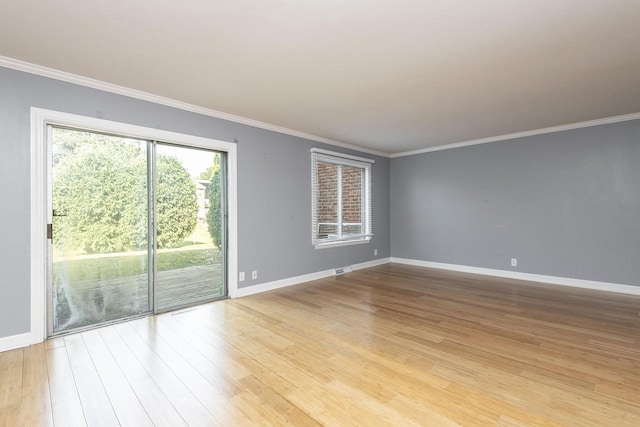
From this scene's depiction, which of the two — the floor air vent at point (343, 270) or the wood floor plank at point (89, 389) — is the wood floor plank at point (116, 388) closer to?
the wood floor plank at point (89, 389)

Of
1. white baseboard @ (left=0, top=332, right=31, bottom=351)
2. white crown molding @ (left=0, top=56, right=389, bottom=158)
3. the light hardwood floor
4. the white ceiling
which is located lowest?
the light hardwood floor

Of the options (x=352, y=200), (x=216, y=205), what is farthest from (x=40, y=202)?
(x=352, y=200)

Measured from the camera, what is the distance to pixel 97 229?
3.11m

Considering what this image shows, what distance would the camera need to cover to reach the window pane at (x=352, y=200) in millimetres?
5914

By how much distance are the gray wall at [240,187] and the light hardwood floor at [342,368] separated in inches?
30.8

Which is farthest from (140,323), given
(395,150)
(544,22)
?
(395,150)

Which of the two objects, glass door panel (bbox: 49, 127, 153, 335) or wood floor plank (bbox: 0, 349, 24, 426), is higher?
glass door panel (bbox: 49, 127, 153, 335)

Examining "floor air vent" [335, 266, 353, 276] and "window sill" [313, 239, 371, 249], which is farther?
"floor air vent" [335, 266, 353, 276]

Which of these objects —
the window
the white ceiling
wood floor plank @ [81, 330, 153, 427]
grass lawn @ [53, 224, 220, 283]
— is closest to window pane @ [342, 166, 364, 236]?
the window

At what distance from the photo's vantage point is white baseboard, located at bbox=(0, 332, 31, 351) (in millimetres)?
2525

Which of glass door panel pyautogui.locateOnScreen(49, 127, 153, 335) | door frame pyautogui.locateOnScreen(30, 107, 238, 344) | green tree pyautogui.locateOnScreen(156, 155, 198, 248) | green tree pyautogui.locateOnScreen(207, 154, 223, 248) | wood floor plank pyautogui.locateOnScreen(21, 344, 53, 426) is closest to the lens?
wood floor plank pyautogui.locateOnScreen(21, 344, 53, 426)

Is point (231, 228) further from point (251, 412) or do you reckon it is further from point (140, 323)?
point (251, 412)

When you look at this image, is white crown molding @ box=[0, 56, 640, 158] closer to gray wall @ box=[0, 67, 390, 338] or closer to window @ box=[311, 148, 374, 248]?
gray wall @ box=[0, 67, 390, 338]

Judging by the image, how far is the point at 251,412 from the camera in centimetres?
176
